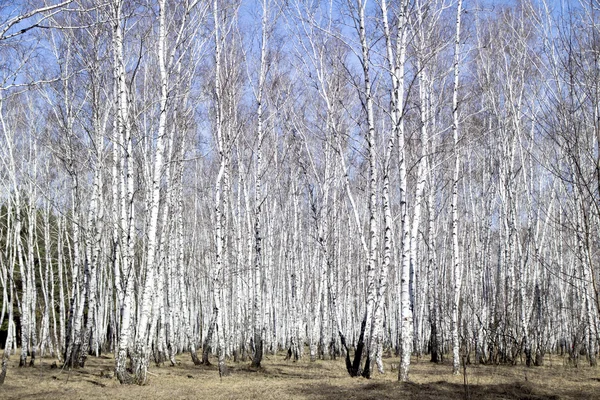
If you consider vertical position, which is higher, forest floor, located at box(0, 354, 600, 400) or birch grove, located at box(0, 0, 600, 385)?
birch grove, located at box(0, 0, 600, 385)

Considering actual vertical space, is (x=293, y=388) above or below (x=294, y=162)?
below

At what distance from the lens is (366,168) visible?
68.6ft

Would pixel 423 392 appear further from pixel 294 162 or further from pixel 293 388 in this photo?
pixel 294 162

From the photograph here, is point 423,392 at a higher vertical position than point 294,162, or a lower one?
lower

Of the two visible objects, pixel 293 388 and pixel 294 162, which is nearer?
pixel 293 388

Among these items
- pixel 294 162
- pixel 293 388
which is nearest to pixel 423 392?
pixel 293 388

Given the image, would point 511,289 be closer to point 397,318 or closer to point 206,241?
point 397,318

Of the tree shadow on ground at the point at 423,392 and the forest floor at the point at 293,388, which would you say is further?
the forest floor at the point at 293,388

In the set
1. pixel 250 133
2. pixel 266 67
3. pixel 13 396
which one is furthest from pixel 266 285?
pixel 13 396

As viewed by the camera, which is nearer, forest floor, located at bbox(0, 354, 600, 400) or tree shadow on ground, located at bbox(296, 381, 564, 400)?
tree shadow on ground, located at bbox(296, 381, 564, 400)

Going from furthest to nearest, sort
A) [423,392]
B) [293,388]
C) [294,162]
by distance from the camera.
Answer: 1. [294,162]
2. [293,388]
3. [423,392]

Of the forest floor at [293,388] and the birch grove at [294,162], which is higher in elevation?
the birch grove at [294,162]

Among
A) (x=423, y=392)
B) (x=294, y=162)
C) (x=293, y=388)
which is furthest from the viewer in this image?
(x=294, y=162)

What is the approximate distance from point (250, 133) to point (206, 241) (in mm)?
9312
